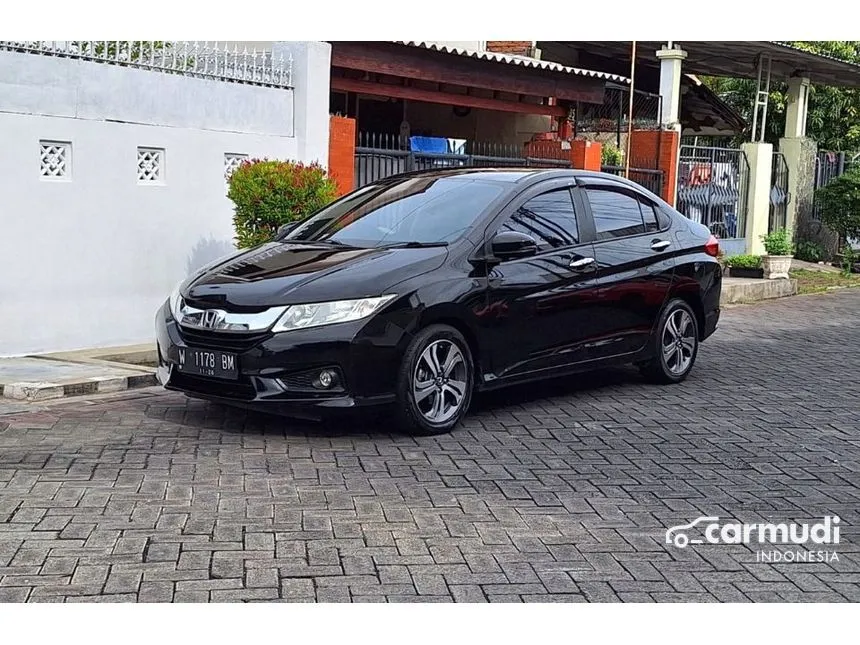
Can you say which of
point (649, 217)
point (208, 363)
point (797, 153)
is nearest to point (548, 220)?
point (649, 217)

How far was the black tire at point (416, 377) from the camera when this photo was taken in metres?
6.95

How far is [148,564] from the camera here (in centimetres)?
476

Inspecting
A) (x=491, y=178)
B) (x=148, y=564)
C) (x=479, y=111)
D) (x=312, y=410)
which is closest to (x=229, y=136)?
(x=491, y=178)

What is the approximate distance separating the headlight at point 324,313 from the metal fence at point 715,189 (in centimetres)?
1265

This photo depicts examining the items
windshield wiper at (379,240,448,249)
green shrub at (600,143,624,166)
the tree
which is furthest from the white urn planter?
windshield wiper at (379,240,448,249)

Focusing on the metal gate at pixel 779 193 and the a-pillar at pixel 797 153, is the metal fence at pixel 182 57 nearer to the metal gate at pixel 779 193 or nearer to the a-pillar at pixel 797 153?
the metal gate at pixel 779 193

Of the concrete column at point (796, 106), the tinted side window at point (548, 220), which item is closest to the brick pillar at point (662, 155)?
the concrete column at point (796, 106)

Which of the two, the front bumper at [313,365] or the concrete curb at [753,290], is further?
the concrete curb at [753,290]

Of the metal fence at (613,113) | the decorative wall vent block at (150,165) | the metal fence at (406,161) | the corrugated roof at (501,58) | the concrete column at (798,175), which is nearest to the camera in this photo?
the decorative wall vent block at (150,165)

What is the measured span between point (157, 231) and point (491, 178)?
151 inches

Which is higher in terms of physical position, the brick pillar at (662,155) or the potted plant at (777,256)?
the brick pillar at (662,155)

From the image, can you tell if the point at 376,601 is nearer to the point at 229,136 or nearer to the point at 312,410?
the point at 312,410

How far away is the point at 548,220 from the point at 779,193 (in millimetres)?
14585

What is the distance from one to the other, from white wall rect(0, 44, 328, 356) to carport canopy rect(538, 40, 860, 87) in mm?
9922
